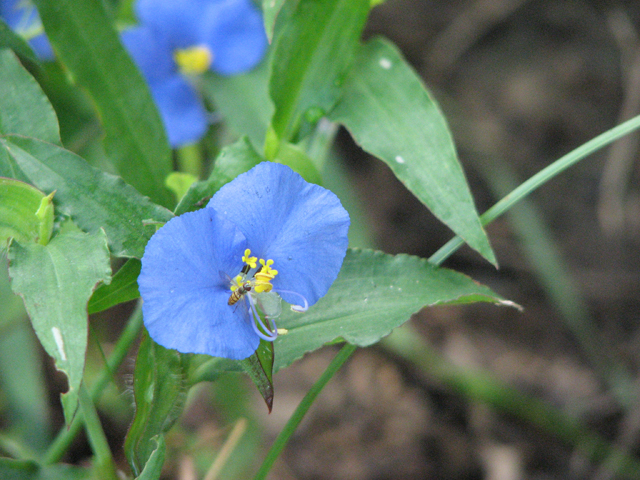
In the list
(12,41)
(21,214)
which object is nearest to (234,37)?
(12,41)

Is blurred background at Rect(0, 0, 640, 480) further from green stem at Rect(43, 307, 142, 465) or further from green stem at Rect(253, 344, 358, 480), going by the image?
green stem at Rect(253, 344, 358, 480)

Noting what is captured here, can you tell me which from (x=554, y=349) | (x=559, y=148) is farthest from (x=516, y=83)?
(x=554, y=349)

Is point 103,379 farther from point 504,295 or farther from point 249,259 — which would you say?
point 504,295

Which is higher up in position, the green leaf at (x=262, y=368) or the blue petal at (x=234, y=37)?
the blue petal at (x=234, y=37)

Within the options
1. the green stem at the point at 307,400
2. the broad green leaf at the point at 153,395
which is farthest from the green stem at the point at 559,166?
the broad green leaf at the point at 153,395

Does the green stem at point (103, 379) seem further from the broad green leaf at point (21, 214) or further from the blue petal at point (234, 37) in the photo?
the blue petal at point (234, 37)

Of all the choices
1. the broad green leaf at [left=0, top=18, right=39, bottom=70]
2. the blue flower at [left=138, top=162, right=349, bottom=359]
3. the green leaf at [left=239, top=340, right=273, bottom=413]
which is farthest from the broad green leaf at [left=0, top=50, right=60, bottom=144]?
the green leaf at [left=239, top=340, right=273, bottom=413]
